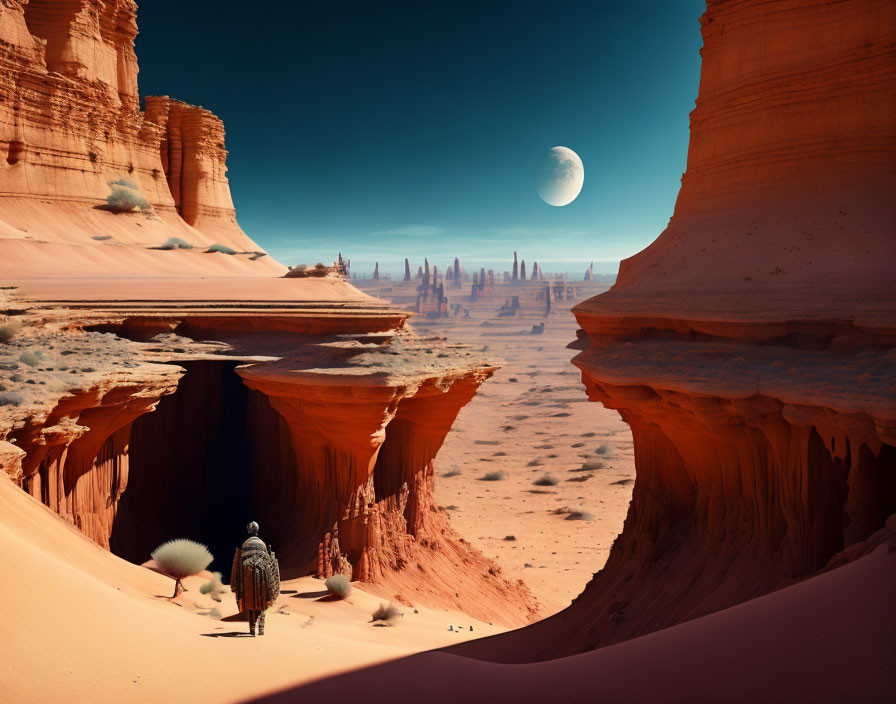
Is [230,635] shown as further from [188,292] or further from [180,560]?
[188,292]

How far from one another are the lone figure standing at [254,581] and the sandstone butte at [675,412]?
1.67 meters

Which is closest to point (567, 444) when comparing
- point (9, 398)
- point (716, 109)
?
point (716, 109)

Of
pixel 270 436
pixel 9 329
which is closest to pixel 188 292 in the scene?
pixel 270 436

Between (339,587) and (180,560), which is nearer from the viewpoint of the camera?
(180,560)

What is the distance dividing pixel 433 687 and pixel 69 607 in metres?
2.57

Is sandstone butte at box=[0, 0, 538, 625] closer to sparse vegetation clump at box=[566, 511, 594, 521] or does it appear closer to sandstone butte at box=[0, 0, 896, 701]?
sandstone butte at box=[0, 0, 896, 701]

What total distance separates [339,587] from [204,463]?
5.98 meters

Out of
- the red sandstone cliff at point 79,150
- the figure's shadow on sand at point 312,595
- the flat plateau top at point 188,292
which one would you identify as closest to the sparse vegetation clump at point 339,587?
the figure's shadow on sand at point 312,595

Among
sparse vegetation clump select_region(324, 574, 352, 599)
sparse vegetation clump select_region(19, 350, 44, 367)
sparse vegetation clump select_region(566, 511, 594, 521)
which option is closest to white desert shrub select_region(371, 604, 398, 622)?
sparse vegetation clump select_region(324, 574, 352, 599)

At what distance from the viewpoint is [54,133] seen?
27.4m

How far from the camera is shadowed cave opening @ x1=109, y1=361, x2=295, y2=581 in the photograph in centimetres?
1355

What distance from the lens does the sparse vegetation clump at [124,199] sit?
29.1m

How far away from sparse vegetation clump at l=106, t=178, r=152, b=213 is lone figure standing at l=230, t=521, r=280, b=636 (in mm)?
26355

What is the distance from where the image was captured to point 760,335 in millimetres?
7770
